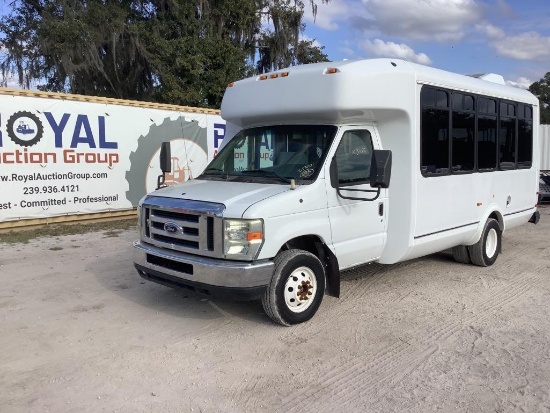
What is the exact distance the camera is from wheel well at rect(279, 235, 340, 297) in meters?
5.46

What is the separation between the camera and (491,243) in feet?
26.7

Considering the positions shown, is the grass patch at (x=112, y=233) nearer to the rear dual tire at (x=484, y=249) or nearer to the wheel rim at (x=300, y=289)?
the wheel rim at (x=300, y=289)

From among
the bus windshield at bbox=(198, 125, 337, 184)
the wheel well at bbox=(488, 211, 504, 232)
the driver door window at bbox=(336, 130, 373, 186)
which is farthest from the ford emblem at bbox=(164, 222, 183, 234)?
the wheel well at bbox=(488, 211, 504, 232)

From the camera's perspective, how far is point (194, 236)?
502 cm

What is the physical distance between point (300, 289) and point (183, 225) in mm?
1362

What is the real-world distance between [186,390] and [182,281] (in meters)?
1.34

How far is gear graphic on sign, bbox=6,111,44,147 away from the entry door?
7.78m

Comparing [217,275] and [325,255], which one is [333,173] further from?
[217,275]

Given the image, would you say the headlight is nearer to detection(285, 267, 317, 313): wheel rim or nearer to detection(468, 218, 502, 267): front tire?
detection(285, 267, 317, 313): wheel rim

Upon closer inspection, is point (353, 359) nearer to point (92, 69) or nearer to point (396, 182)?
point (396, 182)

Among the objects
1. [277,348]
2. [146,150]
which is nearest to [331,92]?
[277,348]

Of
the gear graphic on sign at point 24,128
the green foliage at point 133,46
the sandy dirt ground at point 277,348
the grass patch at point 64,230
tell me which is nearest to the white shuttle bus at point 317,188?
the sandy dirt ground at point 277,348

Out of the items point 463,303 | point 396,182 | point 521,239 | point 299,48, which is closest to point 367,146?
point 396,182

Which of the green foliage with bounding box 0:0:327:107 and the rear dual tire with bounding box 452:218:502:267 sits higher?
the green foliage with bounding box 0:0:327:107
